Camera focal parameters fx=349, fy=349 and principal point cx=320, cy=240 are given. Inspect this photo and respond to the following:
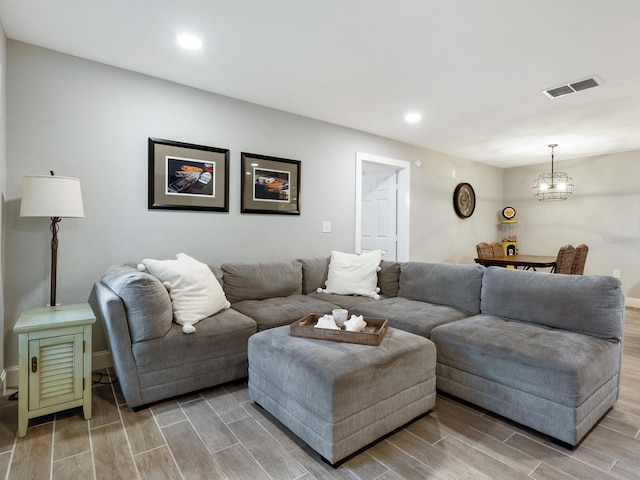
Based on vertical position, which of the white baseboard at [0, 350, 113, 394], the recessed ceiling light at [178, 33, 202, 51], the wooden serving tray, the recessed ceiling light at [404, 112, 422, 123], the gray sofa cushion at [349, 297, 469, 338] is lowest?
the white baseboard at [0, 350, 113, 394]

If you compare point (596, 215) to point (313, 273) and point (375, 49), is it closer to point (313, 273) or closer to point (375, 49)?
point (313, 273)

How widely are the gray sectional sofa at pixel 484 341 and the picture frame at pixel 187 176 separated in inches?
30.8

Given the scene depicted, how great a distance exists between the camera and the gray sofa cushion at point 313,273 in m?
3.58

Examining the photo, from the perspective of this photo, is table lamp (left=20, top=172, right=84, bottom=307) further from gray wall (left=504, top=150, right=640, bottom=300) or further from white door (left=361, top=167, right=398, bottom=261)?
gray wall (left=504, top=150, right=640, bottom=300)

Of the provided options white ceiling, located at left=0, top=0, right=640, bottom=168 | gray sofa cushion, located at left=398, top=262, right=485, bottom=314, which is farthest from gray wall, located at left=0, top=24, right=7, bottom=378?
gray sofa cushion, located at left=398, top=262, right=485, bottom=314

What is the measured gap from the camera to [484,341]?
2.12 meters

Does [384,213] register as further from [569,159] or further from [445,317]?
[569,159]

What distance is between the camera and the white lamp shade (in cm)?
212

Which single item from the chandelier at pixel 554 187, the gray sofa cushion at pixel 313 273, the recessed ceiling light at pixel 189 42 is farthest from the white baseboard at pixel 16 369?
the chandelier at pixel 554 187

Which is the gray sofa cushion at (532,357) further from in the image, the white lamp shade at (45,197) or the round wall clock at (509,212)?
the round wall clock at (509,212)

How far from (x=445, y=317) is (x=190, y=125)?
2.68 metres

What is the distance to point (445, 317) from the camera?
104 inches

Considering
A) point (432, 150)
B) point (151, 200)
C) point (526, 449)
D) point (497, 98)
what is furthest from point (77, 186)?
point (432, 150)

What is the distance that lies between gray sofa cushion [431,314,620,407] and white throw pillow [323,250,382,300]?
3.66 feet
